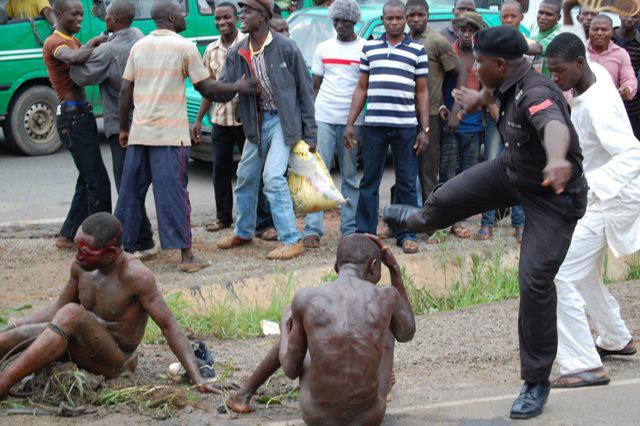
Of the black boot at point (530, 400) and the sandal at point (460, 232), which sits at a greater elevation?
the black boot at point (530, 400)

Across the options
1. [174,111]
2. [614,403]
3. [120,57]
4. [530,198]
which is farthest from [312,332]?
[120,57]

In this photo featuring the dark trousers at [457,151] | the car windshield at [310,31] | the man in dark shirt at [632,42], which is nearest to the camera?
the dark trousers at [457,151]

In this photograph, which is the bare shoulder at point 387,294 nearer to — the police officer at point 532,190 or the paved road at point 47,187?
the police officer at point 532,190

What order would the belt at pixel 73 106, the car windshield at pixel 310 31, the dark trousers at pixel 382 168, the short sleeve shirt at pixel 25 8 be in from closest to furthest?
the belt at pixel 73 106 < the dark trousers at pixel 382 168 < the car windshield at pixel 310 31 < the short sleeve shirt at pixel 25 8

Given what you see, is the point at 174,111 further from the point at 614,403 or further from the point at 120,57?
the point at 614,403

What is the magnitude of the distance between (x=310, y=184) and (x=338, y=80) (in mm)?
1159

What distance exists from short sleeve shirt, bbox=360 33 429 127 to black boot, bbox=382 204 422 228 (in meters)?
2.94

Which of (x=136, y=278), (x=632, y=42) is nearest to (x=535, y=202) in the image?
(x=136, y=278)

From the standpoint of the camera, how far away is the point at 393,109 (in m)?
A: 9.19

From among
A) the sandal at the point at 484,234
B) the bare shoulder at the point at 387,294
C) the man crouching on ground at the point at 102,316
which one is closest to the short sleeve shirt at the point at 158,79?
the man crouching on ground at the point at 102,316

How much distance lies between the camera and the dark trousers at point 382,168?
927 cm

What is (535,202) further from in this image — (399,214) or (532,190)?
(399,214)

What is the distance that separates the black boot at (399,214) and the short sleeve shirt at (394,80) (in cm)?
294

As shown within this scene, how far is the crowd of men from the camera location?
5.23m
